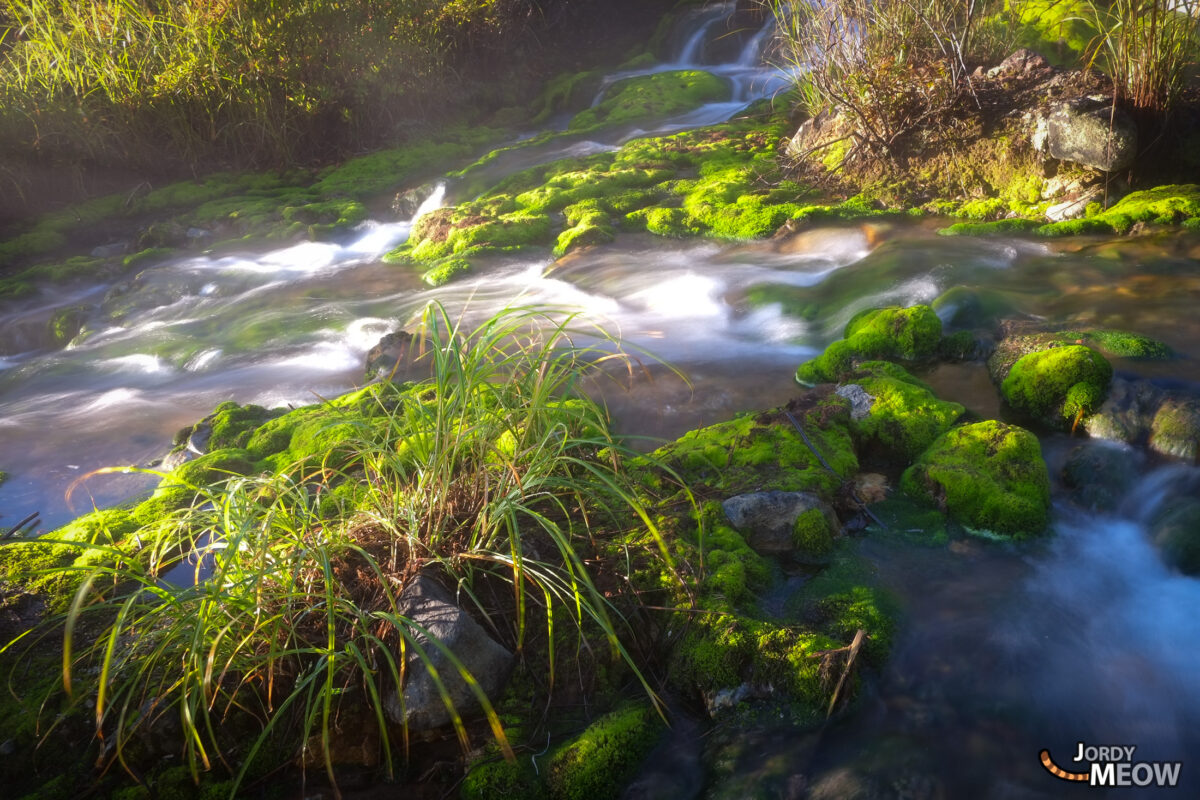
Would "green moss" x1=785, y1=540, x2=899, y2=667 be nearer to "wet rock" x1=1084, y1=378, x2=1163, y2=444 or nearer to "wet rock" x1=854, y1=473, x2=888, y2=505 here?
"wet rock" x1=854, y1=473, x2=888, y2=505

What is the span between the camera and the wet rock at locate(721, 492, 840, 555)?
302cm

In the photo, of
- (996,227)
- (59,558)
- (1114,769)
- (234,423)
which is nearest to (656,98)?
(996,227)

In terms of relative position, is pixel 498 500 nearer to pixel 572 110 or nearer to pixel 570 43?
pixel 572 110

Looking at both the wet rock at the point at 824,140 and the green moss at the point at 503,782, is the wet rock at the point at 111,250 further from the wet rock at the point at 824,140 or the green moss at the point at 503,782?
the green moss at the point at 503,782

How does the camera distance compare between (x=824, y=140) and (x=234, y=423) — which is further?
(x=824, y=140)

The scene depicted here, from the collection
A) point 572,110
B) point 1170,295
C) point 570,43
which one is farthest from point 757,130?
point 570,43

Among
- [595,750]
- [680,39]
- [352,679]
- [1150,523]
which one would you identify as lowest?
[1150,523]

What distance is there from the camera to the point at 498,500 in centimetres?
270

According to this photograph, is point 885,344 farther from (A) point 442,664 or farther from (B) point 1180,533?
(A) point 442,664

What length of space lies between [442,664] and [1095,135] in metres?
6.65

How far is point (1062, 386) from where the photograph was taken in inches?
154

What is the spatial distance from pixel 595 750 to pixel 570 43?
16284 millimetres

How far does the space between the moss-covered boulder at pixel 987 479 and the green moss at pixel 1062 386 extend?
0.60m

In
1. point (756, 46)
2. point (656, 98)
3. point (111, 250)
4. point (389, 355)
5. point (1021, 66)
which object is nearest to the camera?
point (389, 355)
